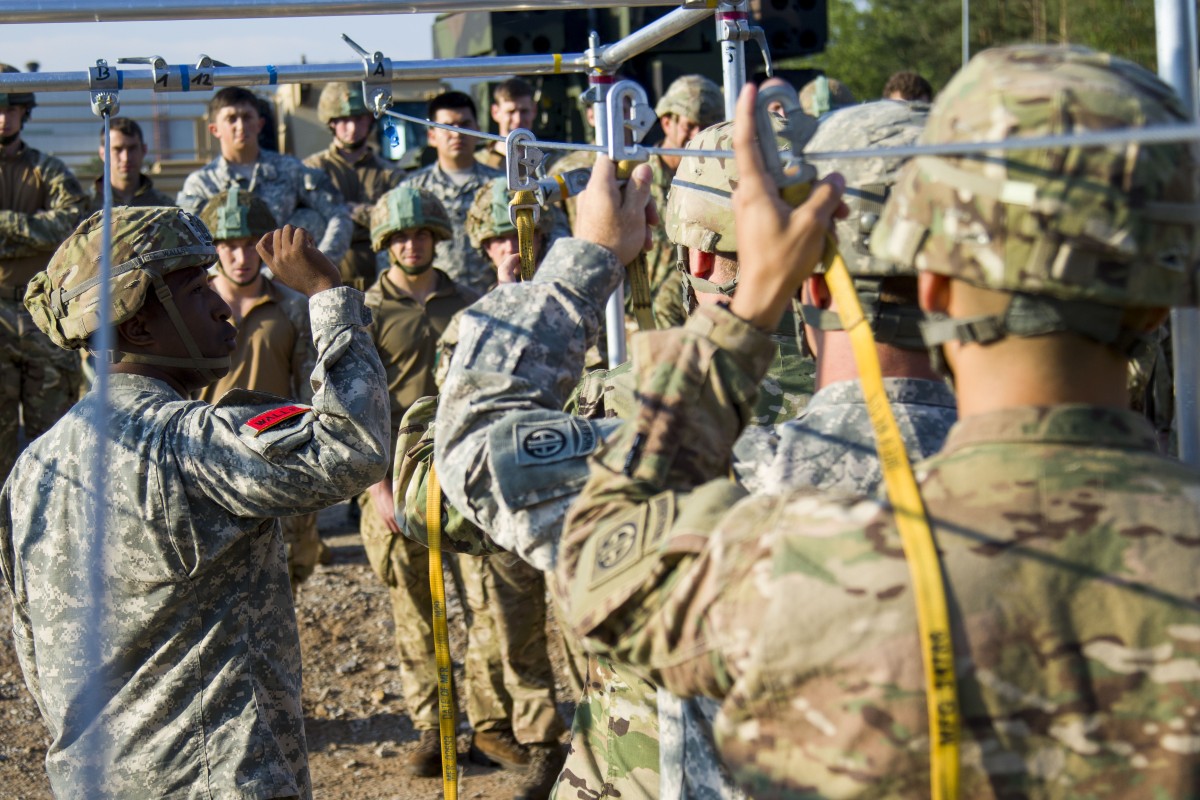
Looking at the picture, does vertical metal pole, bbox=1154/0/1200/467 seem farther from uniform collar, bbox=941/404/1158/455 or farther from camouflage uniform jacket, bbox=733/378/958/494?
uniform collar, bbox=941/404/1158/455

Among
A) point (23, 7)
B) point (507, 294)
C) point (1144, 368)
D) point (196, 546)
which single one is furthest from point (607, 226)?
point (1144, 368)

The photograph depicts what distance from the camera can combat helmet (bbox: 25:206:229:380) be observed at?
11.1ft

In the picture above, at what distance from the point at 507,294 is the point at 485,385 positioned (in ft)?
0.58

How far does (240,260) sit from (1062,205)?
5.62 metres

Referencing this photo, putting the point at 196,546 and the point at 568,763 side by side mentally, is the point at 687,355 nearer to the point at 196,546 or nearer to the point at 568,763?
the point at 568,763

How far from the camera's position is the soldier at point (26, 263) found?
8648 mm

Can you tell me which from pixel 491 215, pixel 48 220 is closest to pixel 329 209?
pixel 48 220

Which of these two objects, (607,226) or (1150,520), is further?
(607,226)

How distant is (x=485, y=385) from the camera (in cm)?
212

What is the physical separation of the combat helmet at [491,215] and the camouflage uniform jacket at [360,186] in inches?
99.5

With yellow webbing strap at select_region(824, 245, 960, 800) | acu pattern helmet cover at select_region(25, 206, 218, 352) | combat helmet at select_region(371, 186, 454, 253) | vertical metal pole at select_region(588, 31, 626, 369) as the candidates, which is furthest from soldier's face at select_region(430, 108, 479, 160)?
yellow webbing strap at select_region(824, 245, 960, 800)

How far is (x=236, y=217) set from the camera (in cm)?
673

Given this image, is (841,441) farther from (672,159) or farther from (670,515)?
(672,159)

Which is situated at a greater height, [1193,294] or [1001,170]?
[1001,170]
